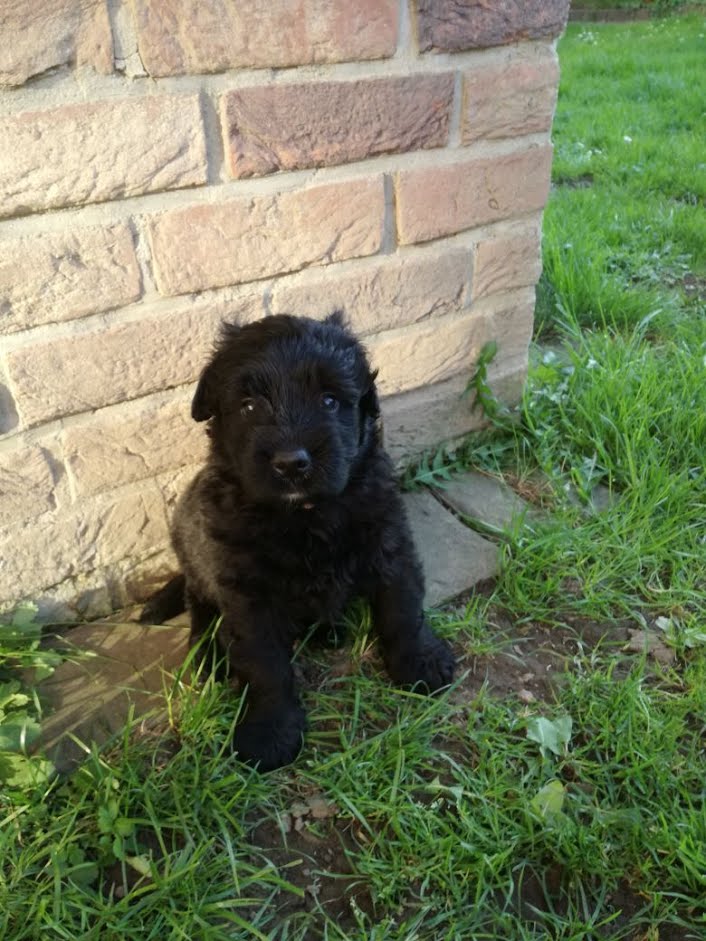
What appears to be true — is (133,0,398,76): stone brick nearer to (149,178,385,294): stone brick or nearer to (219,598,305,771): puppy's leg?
(149,178,385,294): stone brick

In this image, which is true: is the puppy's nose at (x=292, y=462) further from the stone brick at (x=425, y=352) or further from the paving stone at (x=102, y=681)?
the stone brick at (x=425, y=352)

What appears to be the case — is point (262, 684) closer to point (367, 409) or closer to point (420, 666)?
point (420, 666)

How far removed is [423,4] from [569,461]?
1.62 metres

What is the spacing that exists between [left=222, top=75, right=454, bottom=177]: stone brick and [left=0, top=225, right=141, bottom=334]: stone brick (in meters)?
0.39

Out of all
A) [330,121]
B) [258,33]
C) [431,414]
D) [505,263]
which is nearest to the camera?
[258,33]

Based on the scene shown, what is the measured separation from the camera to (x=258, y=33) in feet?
6.09

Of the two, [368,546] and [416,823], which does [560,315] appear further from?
[416,823]

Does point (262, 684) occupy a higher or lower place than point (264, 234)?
lower

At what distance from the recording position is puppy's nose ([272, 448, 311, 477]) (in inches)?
65.1

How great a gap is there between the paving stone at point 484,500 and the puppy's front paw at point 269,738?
105 centimetres

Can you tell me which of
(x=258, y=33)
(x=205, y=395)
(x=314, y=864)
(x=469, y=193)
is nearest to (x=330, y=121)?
(x=258, y=33)

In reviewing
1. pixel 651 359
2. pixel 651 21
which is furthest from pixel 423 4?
pixel 651 21

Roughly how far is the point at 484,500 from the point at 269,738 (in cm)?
125

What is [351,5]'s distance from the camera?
1968 millimetres
